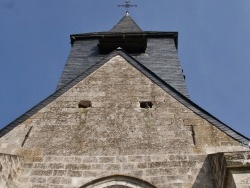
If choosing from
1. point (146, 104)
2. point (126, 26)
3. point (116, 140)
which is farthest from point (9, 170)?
point (126, 26)

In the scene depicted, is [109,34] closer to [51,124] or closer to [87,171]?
[51,124]

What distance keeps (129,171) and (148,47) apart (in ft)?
20.5

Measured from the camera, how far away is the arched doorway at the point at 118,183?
5062mm

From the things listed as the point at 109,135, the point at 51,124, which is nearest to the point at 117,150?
the point at 109,135

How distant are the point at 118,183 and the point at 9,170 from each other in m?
1.34

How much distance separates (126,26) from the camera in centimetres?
1363

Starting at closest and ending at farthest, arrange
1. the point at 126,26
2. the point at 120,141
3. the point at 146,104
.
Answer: the point at 120,141 → the point at 146,104 → the point at 126,26

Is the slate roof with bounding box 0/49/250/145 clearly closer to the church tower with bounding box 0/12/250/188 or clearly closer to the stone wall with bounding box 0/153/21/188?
the church tower with bounding box 0/12/250/188

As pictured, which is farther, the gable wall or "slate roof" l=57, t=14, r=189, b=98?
"slate roof" l=57, t=14, r=189, b=98

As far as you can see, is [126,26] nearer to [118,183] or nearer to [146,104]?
[146,104]

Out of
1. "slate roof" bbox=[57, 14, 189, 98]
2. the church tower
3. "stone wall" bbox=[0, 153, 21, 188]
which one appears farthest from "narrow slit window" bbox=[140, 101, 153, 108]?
"stone wall" bbox=[0, 153, 21, 188]

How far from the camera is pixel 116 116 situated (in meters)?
6.31

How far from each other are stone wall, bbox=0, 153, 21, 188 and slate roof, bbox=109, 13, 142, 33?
790 centimetres

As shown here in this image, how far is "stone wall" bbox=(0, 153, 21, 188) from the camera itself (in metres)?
4.86
